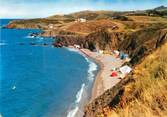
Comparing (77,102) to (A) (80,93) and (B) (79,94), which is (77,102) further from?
(A) (80,93)

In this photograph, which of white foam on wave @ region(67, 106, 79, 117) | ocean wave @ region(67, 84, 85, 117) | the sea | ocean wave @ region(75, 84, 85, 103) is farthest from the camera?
ocean wave @ region(75, 84, 85, 103)

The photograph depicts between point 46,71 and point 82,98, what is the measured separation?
3824 centimetres

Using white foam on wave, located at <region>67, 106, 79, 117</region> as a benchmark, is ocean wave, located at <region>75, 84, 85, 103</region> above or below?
below

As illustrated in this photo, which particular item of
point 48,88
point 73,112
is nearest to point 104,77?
point 48,88

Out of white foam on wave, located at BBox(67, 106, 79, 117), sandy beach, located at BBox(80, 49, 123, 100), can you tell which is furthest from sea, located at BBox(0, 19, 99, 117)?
sandy beach, located at BBox(80, 49, 123, 100)

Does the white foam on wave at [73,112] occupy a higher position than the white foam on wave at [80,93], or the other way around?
the white foam on wave at [73,112]

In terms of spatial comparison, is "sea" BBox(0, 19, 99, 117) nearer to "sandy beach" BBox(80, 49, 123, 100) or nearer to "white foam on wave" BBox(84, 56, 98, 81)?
"white foam on wave" BBox(84, 56, 98, 81)

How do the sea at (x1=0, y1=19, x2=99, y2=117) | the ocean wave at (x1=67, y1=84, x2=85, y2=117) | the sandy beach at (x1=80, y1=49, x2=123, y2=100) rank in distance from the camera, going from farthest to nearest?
1. the sandy beach at (x1=80, y1=49, x2=123, y2=100)
2. the sea at (x1=0, y1=19, x2=99, y2=117)
3. the ocean wave at (x1=67, y1=84, x2=85, y2=117)

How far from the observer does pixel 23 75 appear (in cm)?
8775

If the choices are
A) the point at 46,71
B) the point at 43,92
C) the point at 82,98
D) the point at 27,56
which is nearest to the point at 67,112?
the point at 82,98

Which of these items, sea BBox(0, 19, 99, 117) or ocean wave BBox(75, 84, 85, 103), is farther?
ocean wave BBox(75, 84, 85, 103)

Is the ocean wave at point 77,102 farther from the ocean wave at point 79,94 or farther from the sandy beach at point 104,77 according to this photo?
the sandy beach at point 104,77

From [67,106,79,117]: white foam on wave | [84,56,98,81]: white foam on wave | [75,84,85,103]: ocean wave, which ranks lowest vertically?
[84,56,98,81]: white foam on wave

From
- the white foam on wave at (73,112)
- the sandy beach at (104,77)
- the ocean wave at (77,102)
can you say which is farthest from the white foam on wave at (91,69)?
the white foam on wave at (73,112)
